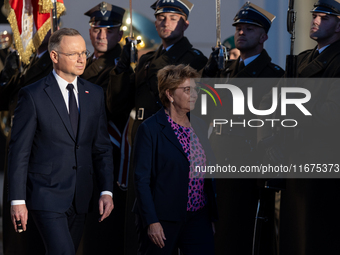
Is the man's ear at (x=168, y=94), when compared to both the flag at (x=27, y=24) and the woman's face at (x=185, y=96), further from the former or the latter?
the flag at (x=27, y=24)

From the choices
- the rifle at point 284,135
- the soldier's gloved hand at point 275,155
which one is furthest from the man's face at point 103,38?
the soldier's gloved hand at point 275,155

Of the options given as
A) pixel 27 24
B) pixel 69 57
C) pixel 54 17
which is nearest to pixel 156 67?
pixel 54 17

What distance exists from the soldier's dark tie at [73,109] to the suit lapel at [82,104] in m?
0.03

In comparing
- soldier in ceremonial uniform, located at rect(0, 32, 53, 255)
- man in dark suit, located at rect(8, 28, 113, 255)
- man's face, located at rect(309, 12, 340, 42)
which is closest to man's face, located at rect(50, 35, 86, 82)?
man in dark suit, located at rect(8, 28, 113, 255)

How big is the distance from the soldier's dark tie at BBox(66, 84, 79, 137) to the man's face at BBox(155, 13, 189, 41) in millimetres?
1566

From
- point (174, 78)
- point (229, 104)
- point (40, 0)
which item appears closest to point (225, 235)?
point (229, 104)

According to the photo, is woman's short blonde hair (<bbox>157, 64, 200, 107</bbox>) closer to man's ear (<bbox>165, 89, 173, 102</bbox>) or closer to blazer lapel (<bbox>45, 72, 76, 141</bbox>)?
man's ear (<bbox>165, 89, 173, 102</bbox>)

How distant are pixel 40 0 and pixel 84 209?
259 cm

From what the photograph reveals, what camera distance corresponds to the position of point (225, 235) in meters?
4.76

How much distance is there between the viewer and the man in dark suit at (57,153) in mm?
3180

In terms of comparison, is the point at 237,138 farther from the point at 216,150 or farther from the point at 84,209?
the point at 84,209

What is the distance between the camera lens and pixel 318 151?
13.6 ft

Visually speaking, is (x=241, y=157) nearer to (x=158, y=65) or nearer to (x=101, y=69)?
(x=158, y=65)

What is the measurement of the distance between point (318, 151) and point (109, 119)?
1.82m
